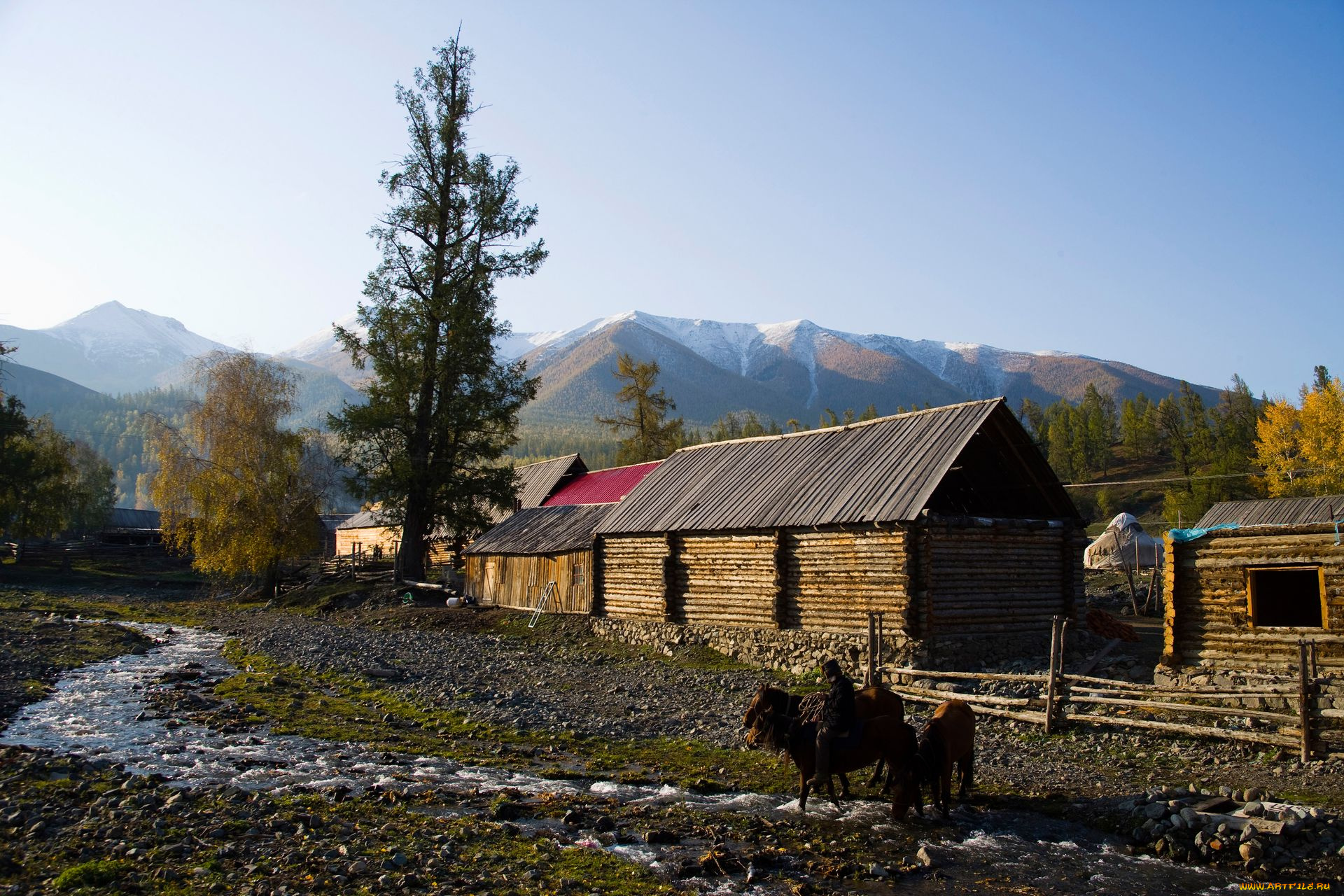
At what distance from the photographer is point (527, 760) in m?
12.8

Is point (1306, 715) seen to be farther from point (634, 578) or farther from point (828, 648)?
point (634, 578)

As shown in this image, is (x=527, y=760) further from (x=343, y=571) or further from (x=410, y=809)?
(x=343, y=571)

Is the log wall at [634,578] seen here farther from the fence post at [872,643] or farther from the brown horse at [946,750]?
the brown horse at [946,750]

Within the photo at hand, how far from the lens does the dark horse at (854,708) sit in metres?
10.7

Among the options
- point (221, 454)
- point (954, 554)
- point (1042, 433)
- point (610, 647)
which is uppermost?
point (1042, 433)

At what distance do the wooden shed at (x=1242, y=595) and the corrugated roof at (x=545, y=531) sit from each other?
17789 millimetres

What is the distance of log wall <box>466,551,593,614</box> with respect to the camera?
2991 centimetres

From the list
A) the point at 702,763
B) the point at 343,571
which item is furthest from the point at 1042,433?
the point at 702,763

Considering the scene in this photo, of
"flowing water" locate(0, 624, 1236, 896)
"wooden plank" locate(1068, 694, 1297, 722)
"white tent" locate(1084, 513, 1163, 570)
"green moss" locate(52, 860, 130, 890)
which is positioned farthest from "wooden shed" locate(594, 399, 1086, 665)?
"white tent" locate(1084, 513, 1163, 570)

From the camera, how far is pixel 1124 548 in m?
38.3

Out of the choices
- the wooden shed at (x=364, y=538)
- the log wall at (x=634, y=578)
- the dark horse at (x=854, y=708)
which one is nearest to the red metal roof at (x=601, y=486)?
the log wall at (x=634, y=578)

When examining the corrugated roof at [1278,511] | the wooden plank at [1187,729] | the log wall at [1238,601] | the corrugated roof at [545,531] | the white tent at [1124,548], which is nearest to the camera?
the wooden plank at [1187,729]

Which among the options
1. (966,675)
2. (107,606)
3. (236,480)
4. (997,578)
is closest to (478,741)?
(966,675)

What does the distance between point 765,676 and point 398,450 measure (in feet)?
78.3
